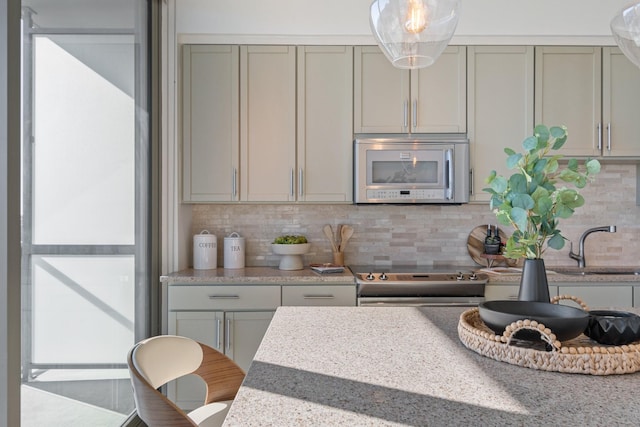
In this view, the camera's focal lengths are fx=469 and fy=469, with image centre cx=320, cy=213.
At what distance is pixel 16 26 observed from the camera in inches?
60.4

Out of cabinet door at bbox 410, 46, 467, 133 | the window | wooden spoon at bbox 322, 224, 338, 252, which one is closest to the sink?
cabinet door at bbox 410, 46, 467, 133

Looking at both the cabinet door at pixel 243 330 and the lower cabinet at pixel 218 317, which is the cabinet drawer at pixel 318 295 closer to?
the lower cabinet at pixel 218 317

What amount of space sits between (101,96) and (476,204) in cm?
257

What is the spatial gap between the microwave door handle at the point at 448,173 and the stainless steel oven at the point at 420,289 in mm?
553

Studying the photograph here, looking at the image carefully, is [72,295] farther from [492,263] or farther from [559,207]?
[492,263]

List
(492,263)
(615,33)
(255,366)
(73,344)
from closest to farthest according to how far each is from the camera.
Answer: (255,366)
(615,33)
(73,344)
(492,263)

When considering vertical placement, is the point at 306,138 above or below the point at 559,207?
above

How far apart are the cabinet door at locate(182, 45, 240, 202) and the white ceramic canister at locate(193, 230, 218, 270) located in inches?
10.4

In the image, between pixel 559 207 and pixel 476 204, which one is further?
pixel 476 204

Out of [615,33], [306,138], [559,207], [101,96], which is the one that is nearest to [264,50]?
[306,138]

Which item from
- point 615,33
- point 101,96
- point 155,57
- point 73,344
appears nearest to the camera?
point 615,33

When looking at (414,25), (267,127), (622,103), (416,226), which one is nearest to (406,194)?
(416,226)

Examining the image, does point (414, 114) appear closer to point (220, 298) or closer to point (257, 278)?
point (257, 278)

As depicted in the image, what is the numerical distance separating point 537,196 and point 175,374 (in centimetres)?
112
